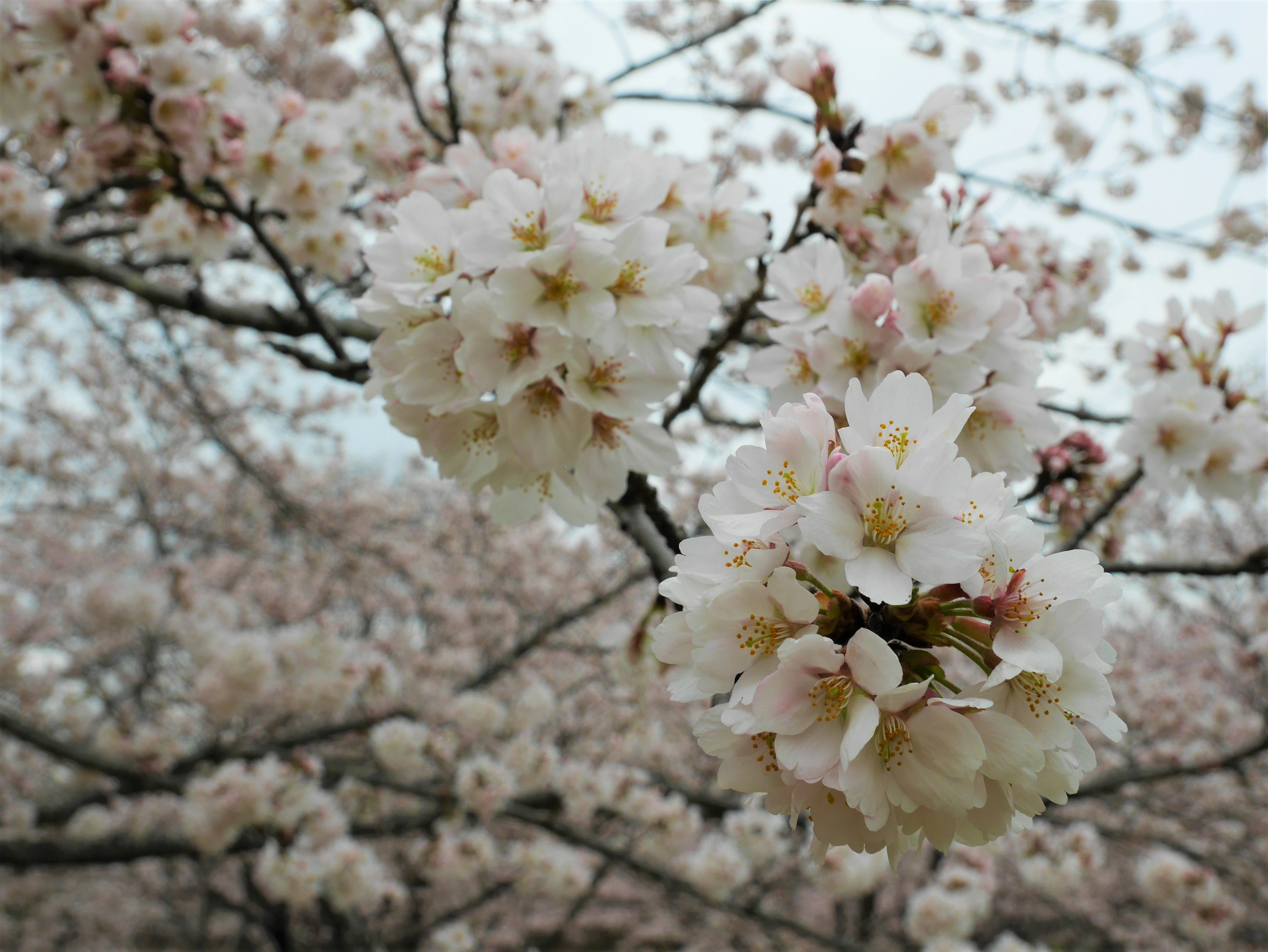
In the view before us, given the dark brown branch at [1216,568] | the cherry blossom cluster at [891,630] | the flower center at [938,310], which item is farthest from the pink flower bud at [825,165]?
the dark brown branch at [1216,568]

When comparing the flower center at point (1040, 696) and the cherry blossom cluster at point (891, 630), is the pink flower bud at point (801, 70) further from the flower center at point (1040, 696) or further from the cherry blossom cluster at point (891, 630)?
the flower center at point (1040, 696)

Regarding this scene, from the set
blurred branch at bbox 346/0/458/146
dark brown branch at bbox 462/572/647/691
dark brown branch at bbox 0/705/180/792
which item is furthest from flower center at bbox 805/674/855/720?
dark brown branch at bbox 0/705/180/792

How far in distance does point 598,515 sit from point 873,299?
0.55 meters

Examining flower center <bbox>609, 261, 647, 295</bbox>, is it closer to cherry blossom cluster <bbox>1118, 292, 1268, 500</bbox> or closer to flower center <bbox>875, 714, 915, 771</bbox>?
flower center <bbox>875, 714, 915, 771</bbox>

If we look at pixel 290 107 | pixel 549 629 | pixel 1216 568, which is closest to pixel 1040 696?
pixel 1216 568

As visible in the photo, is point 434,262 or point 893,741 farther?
point 434,262

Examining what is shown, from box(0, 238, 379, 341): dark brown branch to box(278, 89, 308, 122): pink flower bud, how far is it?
0.63m

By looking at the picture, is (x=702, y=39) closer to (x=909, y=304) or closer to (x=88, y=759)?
(x=909, y=304)

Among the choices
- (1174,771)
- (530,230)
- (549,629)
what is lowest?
(549,629)

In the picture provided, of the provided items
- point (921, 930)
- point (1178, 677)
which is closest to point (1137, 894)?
point (1178, 677)

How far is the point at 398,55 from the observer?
9.03 feet

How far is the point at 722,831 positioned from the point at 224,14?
8233mm

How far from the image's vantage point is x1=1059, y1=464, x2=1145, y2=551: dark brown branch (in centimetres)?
191

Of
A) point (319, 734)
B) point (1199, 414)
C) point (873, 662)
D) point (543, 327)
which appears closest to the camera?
point (873, 662)
